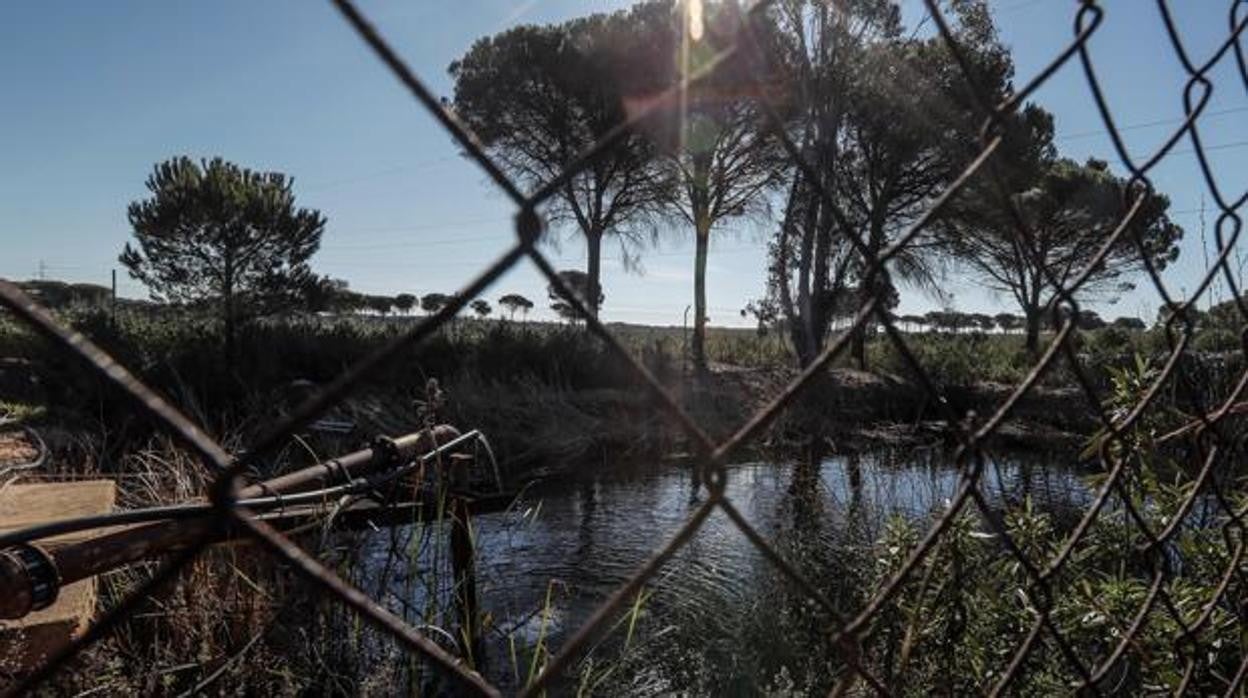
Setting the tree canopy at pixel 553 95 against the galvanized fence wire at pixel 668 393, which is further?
the tree canopy at pixel 553 95

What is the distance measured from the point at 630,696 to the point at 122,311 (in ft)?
49.1

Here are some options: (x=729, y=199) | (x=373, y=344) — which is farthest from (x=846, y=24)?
(x=373, y=344)

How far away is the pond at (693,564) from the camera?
12.3 ft

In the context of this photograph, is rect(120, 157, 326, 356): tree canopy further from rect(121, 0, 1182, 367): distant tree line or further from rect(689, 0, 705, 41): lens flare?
rect(689, 0, 705, 41): lens flare

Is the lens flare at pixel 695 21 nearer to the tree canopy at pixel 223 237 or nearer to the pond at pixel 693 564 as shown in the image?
the pond at pixel 693 564

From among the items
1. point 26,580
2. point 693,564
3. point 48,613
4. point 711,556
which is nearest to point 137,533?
point 48,613

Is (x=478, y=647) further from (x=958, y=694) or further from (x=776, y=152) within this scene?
(x=776, y=152)

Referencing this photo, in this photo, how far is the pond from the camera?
3.73 metres

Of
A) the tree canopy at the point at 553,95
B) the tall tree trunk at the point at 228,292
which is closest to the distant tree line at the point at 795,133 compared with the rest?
the tree canopy at the point at 553,95

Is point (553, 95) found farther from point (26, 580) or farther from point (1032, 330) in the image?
point (26, 580)

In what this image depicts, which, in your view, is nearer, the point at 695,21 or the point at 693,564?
the point at 695,21

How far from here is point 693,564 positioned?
223 inches

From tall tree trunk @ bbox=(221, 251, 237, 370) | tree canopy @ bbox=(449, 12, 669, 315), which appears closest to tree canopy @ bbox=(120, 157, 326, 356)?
tall tree trunk @ bbox=(221, 251, 237, 370)

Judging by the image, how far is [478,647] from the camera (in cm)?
295
